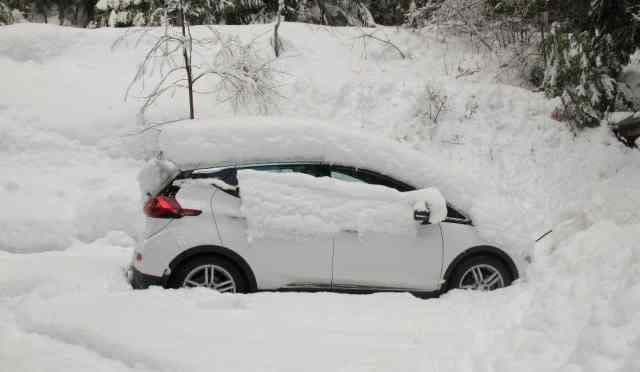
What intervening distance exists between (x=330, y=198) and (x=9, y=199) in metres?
5.61

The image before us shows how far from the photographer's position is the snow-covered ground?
3.62m

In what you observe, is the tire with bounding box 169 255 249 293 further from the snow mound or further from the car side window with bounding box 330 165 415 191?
the snow mound

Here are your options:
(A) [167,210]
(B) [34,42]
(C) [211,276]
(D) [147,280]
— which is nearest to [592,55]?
(C) [211,276]

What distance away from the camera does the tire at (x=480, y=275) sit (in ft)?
18.2

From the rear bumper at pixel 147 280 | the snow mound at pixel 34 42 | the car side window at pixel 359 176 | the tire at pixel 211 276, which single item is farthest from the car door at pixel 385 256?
the snow mound at pixel 34 42

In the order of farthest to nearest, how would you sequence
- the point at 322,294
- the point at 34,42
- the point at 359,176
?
1. the point at 34,42
2. the point at 359,176
3. the point at 322,294

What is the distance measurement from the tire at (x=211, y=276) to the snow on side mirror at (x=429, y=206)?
170cm

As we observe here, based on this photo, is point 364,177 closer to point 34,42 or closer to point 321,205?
point 321,205

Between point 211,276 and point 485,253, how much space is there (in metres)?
2.61

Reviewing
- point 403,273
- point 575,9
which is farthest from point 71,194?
point 575,9

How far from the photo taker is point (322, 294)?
16.8ft

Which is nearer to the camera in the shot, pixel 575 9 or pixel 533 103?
pixel 575 9

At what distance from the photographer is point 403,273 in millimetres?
5410

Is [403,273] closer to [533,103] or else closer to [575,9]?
[575,9]
